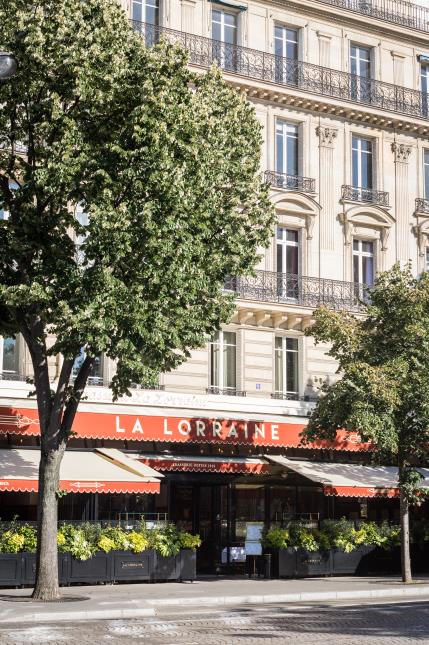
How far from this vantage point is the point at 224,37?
32594mm

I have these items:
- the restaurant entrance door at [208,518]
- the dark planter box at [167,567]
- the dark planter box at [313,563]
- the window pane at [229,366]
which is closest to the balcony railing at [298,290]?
the window pane at [229,366]

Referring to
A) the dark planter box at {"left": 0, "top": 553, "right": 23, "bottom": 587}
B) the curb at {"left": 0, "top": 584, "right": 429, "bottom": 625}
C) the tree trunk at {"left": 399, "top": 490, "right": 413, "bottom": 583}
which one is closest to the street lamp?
the curb at {"left": 0, "top": 584, "right": 429, "bottom": 625}

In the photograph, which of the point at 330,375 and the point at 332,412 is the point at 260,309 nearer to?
the point at 330,375

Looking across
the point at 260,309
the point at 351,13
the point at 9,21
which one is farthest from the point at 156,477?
the point at 351,13

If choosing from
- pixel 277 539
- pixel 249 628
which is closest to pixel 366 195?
pixel 277 539

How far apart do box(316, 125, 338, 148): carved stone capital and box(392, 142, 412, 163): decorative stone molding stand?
243 cm

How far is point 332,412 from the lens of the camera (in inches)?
1058

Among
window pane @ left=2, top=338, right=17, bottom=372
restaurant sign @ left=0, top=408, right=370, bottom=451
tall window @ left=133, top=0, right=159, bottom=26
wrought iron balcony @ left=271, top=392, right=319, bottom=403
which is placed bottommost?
restaurant sign @ left=0, top=408, right=370, bottom=451

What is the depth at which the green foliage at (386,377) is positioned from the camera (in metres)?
25.9

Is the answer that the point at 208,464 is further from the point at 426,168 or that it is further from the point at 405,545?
the point at 426,168

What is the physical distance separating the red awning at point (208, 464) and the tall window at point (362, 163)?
999cm

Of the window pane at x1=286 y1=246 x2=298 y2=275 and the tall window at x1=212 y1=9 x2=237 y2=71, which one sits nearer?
the tall window at x1=212 y1=9 x2=237 y2=71

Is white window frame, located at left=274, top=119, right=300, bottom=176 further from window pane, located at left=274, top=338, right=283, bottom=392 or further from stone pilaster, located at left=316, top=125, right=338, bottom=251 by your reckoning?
window pane, located at left=274, top=338, right=283, bottom=392

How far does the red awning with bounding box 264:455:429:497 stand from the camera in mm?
28500
